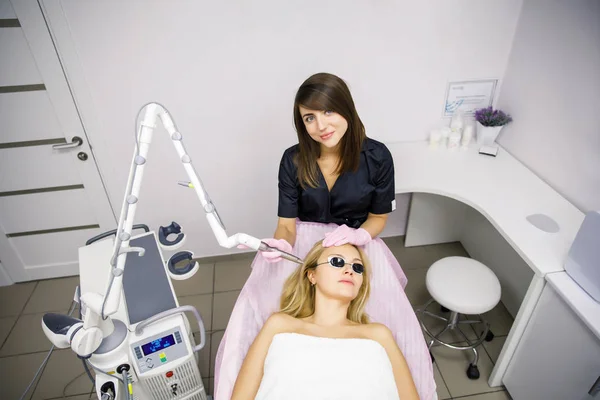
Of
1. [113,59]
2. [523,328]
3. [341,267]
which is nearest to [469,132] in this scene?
[523,328]

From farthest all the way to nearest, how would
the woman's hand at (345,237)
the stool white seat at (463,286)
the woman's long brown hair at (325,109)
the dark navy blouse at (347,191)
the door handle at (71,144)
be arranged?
the door handle at (71,144) → the stool white seat at (463,286) → the dark navy blouse at (347,191) → the woman's hand at (345,237) → the woman's long brown hair at (325,109)

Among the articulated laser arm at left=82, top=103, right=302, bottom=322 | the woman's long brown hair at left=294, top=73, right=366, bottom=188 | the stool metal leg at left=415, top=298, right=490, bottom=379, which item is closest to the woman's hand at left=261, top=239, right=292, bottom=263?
the woman's long brown hair at left=294, top=73, right=366, bottom=188

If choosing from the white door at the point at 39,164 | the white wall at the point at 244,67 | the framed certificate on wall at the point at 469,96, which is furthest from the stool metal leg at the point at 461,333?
the white door at the point at 39,164

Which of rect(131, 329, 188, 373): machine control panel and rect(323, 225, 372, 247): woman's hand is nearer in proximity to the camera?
rect(131, 329, 188, 373): machine control panel

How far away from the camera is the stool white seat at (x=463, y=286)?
1891 millimetres

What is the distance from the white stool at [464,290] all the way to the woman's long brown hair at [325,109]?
2.55 feet

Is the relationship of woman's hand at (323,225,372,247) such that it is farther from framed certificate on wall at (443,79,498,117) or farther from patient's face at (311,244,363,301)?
framed certificate on wall at (443,79,498,117)

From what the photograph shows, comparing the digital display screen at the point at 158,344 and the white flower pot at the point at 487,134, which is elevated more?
the white flower pot at the point at 487,134

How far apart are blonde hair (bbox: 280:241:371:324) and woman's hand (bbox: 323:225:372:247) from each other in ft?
0.14

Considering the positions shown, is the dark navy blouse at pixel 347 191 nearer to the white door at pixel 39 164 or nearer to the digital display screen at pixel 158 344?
the digital display screen at pixel 158 344

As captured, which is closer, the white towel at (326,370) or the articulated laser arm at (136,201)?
the articulated laser arm at (136,201)

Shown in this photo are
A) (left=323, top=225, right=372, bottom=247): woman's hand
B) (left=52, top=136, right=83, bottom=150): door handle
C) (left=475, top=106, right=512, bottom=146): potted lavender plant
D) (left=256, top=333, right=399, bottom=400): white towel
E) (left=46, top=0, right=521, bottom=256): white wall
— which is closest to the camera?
(left=256, top=333, right=399, bottom=400): white towel

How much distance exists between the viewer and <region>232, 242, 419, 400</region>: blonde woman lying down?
51.8 inches

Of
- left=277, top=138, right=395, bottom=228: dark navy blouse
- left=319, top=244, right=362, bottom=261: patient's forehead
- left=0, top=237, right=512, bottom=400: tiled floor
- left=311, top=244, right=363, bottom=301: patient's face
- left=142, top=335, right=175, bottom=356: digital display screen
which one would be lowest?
left=0, top=237, right=512, bottom=400: tiled floor
